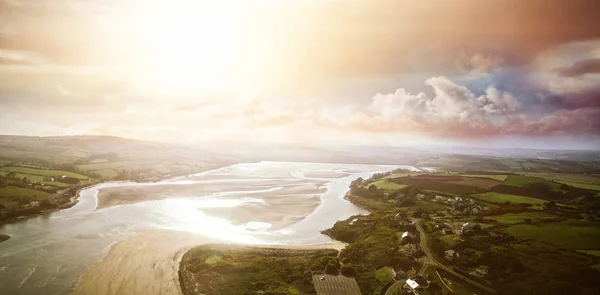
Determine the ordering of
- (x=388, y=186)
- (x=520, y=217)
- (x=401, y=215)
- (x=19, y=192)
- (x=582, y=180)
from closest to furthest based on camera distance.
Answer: (x=520, y=217)
(x=401, y=215)
(x=582, y=180)
(x=19, y=192)
(x=388, y=186)

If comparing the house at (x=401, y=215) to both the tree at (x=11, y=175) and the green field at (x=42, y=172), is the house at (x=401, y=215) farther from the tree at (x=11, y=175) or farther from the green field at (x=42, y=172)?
the green field at (x=42, y=172)

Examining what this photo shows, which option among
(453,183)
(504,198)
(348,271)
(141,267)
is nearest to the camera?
(348,271)

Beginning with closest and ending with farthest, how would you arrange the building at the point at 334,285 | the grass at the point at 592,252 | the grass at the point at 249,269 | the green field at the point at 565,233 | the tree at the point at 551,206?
the building at the point at 334,285 < the grass at the point at 249,269 < the grass at the point at 592,252 < the green field at the point at 565,233 < the tree at the point at 551,206

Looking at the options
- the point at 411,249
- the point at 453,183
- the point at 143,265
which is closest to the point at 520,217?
the point at 411,249

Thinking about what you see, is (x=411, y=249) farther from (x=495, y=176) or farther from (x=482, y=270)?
(x=495, y=176)

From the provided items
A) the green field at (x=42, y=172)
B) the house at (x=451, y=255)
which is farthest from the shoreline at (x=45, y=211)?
the house at (x=451, y=255)

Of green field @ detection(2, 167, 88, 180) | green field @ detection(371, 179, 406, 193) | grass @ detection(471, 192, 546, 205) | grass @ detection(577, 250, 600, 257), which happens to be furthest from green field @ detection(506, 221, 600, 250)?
green field @ detection(2, 167, 88, 180)
